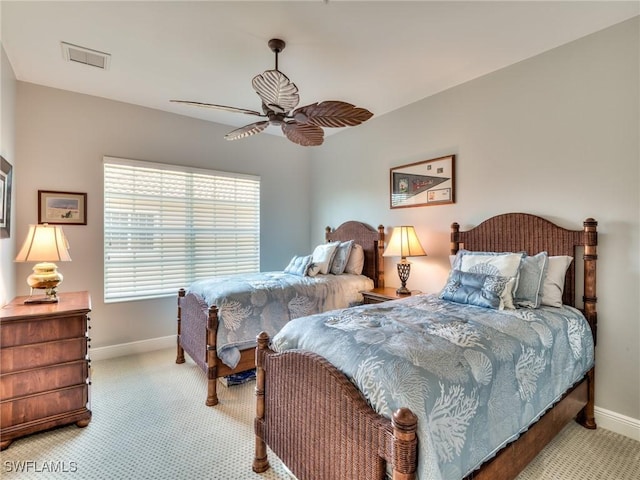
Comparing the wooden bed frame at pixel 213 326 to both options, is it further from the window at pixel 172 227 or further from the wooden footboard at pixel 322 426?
the wooden footboard at pixel 322 426

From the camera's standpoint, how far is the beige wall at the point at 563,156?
2211 mm

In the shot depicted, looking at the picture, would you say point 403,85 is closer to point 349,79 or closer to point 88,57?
point 349,79

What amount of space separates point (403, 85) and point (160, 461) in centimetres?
358

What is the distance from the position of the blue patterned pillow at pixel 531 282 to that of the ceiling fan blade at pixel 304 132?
187 centimetres

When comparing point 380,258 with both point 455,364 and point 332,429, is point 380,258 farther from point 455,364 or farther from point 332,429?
point 332,429

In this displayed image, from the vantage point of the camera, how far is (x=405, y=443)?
1054 millimetres

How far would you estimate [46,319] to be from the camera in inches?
85.0

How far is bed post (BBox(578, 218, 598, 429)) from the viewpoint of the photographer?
228cm

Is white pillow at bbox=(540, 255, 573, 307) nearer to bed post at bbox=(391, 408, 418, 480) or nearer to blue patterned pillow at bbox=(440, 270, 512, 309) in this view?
blue patterned pillow at bbox=(440, 270, 512, 309)

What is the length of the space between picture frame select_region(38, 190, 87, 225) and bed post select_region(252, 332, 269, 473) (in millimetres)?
2769

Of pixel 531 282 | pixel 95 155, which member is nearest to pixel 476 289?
pixel 531 282

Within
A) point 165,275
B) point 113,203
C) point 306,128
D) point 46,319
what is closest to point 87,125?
point 113,203

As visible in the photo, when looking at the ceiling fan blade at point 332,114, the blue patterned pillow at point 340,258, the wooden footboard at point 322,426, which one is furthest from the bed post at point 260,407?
the blue patterned pillow at point 340,258

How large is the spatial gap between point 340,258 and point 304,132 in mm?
1614
